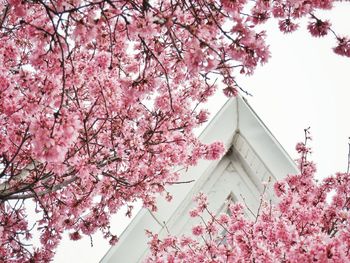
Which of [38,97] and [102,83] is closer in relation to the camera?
[38,97]

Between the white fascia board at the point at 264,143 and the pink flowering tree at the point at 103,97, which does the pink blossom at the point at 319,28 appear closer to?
the pink flowering tree at the point at 103,97

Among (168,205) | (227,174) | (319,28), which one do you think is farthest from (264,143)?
(319,28)

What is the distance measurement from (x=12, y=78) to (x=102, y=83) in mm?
662

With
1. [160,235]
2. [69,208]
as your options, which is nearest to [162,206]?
[160,235]

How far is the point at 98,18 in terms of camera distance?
6.03ft

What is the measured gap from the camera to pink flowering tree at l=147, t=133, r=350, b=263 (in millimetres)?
1841

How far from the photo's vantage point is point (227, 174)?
16.8ft

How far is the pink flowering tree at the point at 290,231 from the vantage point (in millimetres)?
1841

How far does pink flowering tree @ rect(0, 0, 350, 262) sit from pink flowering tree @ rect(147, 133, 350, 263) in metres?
0.76

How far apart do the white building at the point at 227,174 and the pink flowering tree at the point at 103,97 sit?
0.44 meters

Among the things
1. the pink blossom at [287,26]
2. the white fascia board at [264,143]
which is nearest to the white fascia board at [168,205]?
the white fascia board at [264,143]

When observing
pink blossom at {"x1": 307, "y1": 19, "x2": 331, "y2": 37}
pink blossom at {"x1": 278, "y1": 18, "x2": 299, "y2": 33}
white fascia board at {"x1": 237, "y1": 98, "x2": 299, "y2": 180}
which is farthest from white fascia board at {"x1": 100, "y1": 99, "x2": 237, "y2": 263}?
pink blossom at {"x1": 307, "y1": 19, "x2": 331, "y2": 37}

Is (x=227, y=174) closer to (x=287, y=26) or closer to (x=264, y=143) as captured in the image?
(x=264, y=143)

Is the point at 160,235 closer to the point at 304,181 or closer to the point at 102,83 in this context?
the point at 304,181
